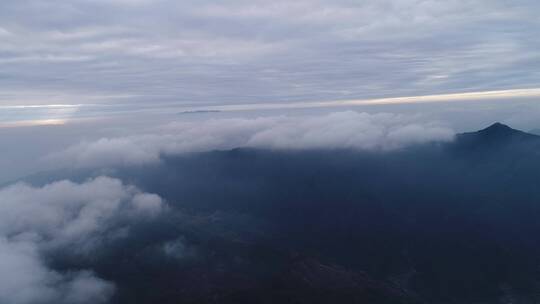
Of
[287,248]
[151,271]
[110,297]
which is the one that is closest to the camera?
[110,297]

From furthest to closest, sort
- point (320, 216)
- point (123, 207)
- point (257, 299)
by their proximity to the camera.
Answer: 1. point (123, 207)
2. point (320, 216)
3. point (257, 299)

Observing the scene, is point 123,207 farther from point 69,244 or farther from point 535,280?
point 535,280

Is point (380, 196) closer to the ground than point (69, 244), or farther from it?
farther from it

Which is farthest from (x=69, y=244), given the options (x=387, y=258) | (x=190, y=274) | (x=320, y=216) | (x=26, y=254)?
(x=387, y=258)

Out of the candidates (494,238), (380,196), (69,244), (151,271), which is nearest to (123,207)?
(69,244)

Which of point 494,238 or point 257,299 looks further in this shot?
point 494,238

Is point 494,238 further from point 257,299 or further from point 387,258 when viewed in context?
point 257,299
